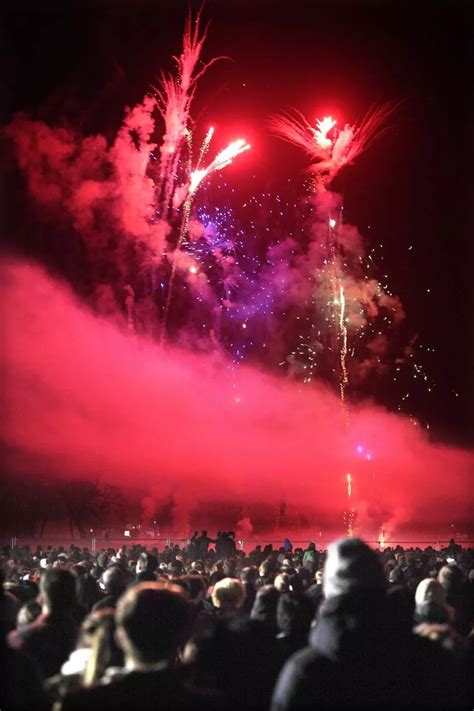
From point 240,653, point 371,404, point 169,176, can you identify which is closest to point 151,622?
point 240,653

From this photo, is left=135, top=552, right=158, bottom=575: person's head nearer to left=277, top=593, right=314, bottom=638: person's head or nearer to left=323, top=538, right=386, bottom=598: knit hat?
left=277, top=593, right=314, bottom=638: person's head

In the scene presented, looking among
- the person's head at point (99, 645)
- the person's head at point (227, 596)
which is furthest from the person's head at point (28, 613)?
the person's head at point (227, 596)

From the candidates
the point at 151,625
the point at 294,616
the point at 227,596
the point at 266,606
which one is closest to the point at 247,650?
the point at 294,616

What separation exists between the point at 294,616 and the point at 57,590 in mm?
1457

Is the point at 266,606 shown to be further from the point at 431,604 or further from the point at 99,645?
the point at 99,645

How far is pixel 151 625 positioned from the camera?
10.8 feet

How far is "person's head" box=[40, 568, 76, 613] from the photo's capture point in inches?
207

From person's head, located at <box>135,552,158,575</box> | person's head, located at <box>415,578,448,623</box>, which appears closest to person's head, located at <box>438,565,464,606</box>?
person's head, located at <box>415,578,448,623</box>

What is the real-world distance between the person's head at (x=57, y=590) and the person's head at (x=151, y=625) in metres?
1.99

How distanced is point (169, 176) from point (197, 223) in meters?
2.57

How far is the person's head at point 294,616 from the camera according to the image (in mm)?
5555

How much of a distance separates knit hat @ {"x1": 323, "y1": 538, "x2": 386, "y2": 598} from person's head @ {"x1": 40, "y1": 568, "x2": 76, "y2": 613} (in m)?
1.85

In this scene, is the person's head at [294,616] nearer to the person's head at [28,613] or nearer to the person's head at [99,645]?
the person's head at [99,645]

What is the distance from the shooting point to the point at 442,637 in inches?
190
